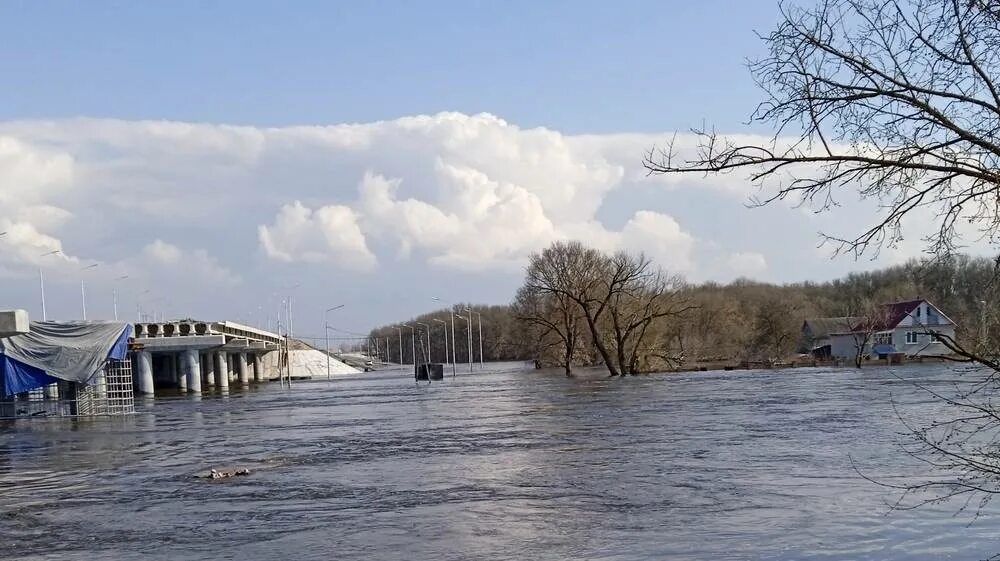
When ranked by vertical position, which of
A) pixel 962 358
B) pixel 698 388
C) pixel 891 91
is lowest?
pixel 698 388

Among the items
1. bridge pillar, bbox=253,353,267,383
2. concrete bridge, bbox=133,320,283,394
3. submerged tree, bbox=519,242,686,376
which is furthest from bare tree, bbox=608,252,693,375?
bridge pillar, bbox=253,353,267,383

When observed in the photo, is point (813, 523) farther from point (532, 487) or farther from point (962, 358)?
point (962, 358)

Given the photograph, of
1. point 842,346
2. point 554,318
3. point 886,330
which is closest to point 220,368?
point 554,318

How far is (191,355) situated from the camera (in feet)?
283

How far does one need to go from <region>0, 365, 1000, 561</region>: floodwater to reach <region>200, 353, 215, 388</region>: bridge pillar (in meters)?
76.3

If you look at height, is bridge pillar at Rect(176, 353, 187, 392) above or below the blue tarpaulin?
below

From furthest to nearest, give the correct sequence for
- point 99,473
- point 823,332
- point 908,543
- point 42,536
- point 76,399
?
point 823,332 → point 76,399 → point 99,473 → point 42,536 → point 908,543

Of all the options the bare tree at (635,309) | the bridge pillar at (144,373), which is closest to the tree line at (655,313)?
the bare tree at (635,309)

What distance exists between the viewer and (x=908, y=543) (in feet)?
39.1

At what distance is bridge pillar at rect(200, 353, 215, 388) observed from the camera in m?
108

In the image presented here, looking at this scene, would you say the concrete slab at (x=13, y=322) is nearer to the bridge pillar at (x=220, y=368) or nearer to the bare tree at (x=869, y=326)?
the bare tree at (x=869, y=326)

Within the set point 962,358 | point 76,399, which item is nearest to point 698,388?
point 76,399

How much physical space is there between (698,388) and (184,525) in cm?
3846

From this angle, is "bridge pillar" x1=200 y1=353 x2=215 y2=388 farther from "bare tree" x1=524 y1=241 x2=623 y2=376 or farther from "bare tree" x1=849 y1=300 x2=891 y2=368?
"bare tree" x1=849 y1=300 x2=891 y2=368
